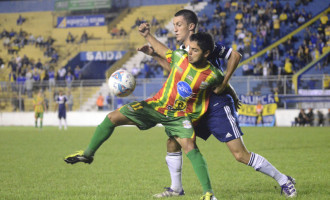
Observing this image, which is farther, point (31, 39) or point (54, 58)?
point (31, 39)

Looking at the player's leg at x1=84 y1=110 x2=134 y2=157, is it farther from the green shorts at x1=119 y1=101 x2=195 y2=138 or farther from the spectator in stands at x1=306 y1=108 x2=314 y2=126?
the spectator in stands at x1=306 y1=108 x2=314 y2=126

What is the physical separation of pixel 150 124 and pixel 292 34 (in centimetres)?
2757

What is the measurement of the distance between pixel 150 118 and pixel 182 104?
0.44 m

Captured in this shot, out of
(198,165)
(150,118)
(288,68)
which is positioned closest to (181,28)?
(150,118)

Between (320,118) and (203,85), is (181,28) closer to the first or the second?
(203,85)

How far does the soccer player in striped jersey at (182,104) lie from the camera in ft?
18.2

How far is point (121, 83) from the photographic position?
20.1 ft

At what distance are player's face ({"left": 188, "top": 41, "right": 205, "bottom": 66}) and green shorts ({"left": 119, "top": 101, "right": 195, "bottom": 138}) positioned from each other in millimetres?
679

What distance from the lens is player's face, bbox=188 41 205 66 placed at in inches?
215

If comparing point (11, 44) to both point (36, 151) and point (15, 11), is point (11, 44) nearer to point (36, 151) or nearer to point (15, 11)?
point (15, 11)

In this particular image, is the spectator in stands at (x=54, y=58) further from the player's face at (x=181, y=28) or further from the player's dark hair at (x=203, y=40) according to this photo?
the player's dark hair at (x=203, y=40)

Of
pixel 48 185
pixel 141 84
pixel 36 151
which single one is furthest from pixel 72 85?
pixel 48 185

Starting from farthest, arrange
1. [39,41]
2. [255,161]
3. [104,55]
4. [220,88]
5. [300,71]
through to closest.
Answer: [39,41] < [104,55] < [300,71] < [255,161] < [220,88]

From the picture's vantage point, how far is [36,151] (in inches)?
545
